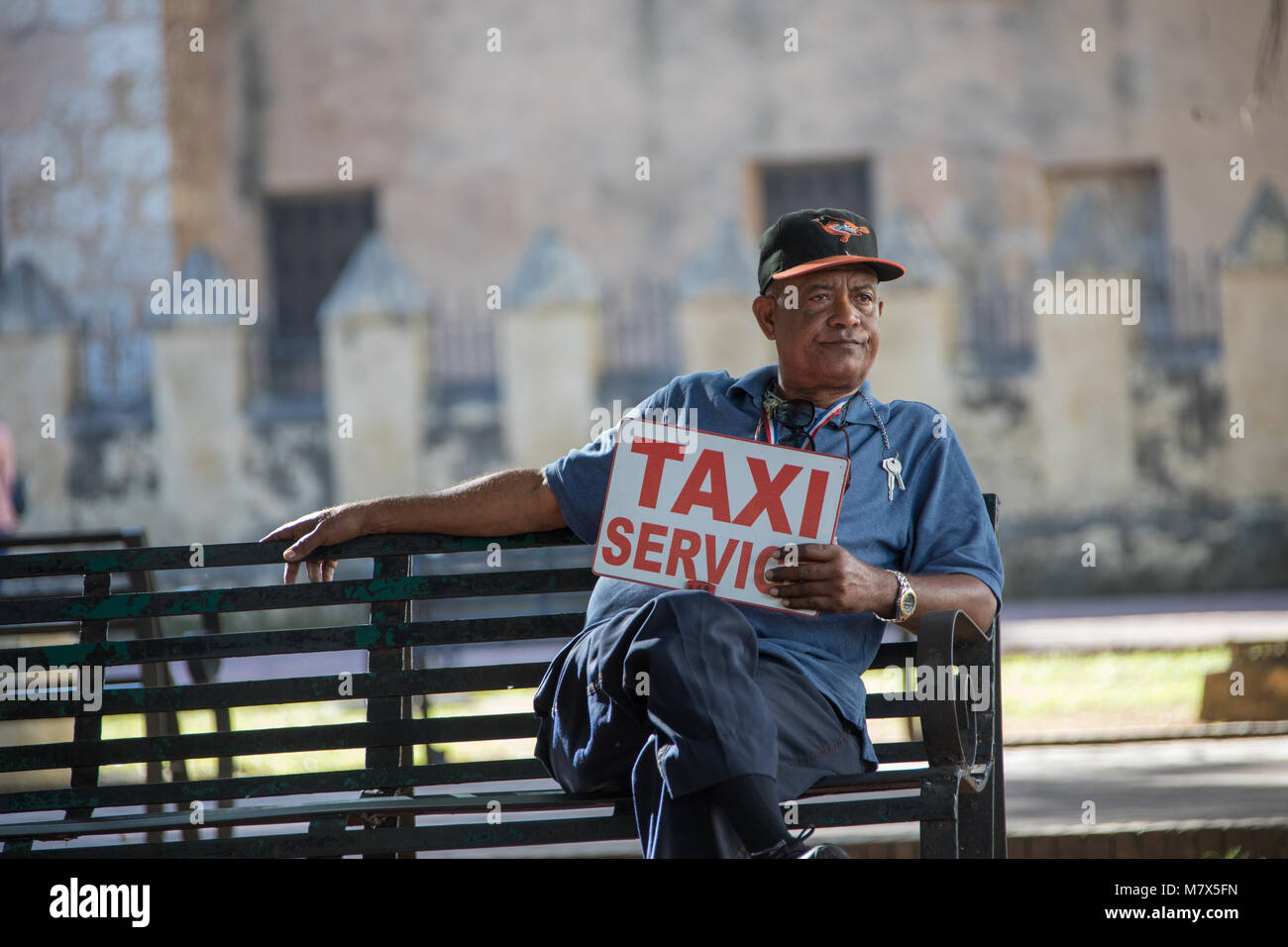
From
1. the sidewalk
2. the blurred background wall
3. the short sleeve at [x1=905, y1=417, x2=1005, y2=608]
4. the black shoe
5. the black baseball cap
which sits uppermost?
the blurred background wall

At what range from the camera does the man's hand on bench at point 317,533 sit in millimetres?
3934

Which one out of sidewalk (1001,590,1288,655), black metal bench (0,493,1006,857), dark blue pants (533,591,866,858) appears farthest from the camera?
sidewalk (1001,590,1288,655)

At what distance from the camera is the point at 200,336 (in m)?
16.0

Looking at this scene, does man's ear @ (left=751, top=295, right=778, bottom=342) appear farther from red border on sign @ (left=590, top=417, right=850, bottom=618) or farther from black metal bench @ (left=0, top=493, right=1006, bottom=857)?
black metal bench @ (left=0, top=493, right=1006, bottom=857)

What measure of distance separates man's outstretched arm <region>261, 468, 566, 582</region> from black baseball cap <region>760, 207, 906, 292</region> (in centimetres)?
81

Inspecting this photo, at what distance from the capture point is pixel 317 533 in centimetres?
395

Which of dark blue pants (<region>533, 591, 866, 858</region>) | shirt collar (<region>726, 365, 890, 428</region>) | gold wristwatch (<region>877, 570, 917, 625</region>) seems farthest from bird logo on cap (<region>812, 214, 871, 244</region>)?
dark blue pants (<region>533, 591, 866, 858</region>)

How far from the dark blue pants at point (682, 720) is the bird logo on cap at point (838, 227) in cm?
105

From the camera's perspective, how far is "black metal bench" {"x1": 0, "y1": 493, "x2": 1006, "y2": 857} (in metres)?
3.53

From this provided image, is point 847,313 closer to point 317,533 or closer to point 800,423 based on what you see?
point 800,423

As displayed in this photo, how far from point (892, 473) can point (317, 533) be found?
1.41 m

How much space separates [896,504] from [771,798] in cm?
97
